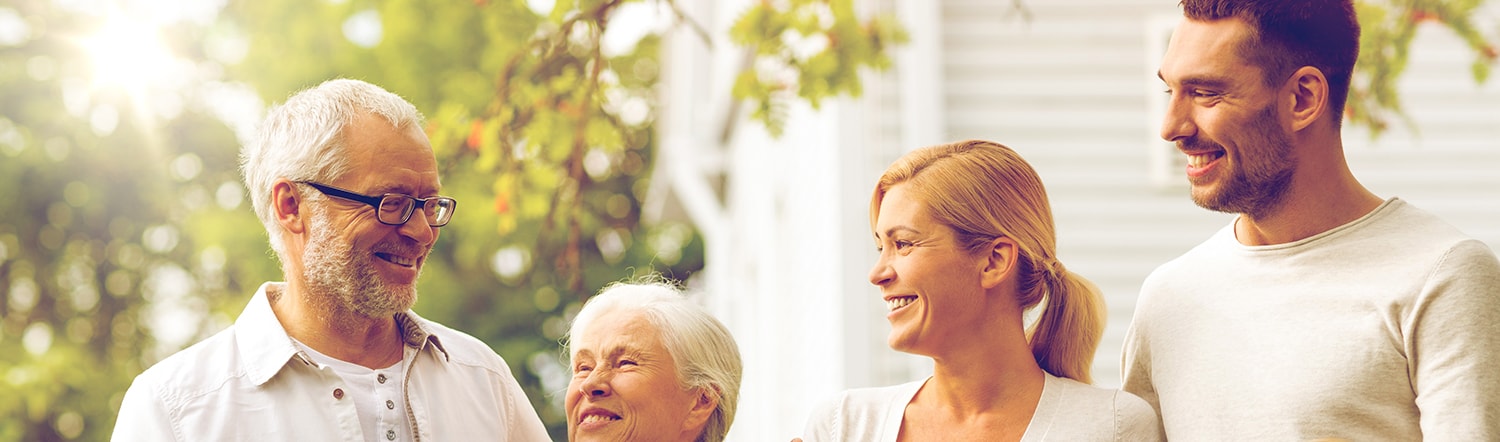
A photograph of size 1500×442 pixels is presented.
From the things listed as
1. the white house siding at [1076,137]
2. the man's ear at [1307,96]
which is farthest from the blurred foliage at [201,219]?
the man's ear at [1307,96]

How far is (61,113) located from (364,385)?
12.3 m

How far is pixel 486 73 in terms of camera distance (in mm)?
18250

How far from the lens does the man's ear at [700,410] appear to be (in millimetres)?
3068

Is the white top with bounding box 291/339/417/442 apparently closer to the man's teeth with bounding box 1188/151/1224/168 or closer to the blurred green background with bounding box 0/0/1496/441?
A: the man's teeth with bounding box 1188/151/1224/168

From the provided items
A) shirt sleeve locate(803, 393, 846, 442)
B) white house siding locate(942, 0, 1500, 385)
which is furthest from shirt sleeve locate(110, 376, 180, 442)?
white house siding locate(942, 0, 1500, 385)

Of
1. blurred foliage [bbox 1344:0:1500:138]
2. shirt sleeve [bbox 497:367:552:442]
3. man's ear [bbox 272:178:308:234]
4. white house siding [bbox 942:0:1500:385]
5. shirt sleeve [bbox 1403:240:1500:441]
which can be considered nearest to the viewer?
shirt sleeve [bbox 1403:240:1500:441]

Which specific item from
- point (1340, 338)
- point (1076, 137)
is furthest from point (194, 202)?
point (1340, 338)

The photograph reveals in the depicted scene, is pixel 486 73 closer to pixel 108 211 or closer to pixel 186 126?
pixel 186 126

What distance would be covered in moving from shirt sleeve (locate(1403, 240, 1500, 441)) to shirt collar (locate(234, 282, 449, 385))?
1.74 m

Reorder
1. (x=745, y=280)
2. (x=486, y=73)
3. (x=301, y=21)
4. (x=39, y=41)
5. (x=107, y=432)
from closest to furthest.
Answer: (x=39, y=41), (x=745, y=280), (x=301, y=21), (x=107, y=432), (x=486, y=73)

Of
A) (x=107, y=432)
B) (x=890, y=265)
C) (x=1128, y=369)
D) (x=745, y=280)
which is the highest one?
(x=890, y=265)

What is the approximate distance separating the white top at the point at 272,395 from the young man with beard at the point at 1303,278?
1316 millimetres

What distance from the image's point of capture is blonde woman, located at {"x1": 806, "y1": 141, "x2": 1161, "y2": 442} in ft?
9.02

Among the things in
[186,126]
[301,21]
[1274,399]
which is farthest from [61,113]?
[1274,399]
